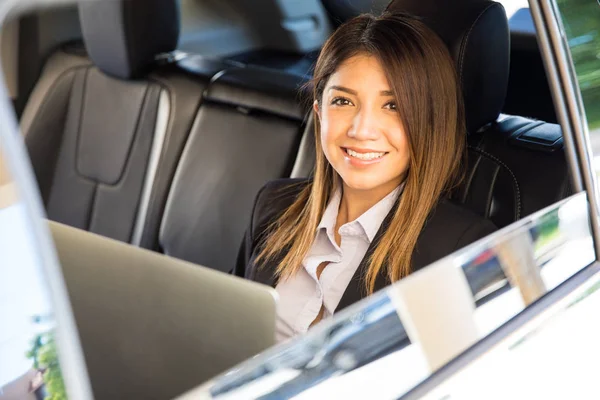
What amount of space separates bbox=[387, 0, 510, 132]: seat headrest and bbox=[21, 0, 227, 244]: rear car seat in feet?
3.12

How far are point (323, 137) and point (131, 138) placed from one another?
1030mm

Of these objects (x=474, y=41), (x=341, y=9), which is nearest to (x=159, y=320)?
(x=474, y=41)

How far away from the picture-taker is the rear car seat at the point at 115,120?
2443mm

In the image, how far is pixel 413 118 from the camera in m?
1.51

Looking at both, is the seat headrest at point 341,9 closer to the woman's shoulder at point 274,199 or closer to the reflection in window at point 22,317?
the woman's shoulder at point 274,199

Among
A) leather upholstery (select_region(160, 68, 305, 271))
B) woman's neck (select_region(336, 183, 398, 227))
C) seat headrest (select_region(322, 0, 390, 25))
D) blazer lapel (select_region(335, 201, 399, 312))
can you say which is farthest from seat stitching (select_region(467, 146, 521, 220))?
seat headrest (select_region(322, 0, 390, 25))

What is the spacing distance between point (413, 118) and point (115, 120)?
1293 mm

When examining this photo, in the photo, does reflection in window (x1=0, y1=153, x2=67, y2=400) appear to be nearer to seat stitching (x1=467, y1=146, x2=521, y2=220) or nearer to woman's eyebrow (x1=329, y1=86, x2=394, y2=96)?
woman's eyebrow (x1=329, y1=86, x2=394, y2=96)

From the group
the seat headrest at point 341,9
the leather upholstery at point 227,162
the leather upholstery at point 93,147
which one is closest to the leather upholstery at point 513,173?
the leather upholstery at point 227,162

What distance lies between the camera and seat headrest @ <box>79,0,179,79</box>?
2387 mm

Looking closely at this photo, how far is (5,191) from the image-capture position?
0.62 metres

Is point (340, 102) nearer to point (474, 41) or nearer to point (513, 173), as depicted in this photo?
point (474, 41)

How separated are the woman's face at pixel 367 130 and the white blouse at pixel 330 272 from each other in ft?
0.21

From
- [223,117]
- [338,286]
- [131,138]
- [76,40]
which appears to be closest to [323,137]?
[338,286]
